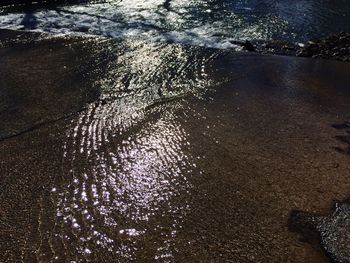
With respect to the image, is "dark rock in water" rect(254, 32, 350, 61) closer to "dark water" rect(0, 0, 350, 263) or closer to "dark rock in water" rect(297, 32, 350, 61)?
"dark rock in water" rect(297, 32, 350, 61)

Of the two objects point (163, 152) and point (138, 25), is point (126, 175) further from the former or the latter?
point (138, 25)

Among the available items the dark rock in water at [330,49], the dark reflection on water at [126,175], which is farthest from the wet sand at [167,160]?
the dark rock in water at [330,49]

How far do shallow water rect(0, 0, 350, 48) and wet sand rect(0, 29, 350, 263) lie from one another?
2387 millimetres

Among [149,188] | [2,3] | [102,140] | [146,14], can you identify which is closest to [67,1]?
[2,3]

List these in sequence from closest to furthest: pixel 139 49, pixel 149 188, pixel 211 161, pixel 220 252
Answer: pixel 220 252 → pixel 149 188 → pixel 211 161 → pixel 139 49

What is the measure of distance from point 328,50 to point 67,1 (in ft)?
26.4

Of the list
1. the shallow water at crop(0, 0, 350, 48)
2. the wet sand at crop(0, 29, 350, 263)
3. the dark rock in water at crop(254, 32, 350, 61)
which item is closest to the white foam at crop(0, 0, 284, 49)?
the shallow water at crop(0, 0, 350, 48)

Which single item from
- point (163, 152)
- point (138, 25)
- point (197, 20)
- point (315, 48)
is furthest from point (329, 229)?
point (197, 20)

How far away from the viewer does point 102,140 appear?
145 inches

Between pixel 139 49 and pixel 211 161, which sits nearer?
pixel 211 161

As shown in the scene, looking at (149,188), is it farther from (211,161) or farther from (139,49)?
(139,49)

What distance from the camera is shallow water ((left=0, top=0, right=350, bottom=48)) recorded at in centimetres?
782

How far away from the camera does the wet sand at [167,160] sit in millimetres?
2514

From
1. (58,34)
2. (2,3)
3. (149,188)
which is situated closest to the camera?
(149,188)
